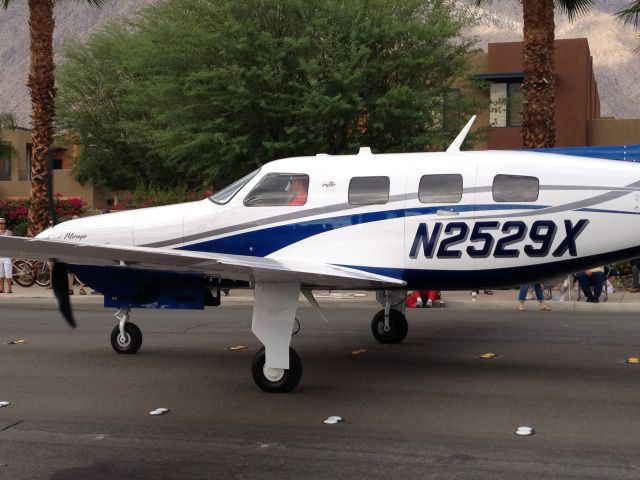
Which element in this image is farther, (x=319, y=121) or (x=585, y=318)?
(x=319, y=121)

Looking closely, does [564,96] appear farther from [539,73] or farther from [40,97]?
[40,97]

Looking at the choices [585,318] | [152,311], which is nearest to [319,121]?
[152,311]

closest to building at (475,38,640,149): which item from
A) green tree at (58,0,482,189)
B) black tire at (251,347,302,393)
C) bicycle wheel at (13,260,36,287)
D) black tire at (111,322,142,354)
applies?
green tree at (58,0,482,189)

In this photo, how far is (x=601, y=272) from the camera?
19.0 meters

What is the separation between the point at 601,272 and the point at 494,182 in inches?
378

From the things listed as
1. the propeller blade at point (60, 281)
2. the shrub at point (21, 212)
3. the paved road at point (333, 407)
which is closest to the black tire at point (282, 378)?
the paved road at point (333, 407)

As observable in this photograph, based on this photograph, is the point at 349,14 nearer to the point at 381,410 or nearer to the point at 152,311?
the point at 152,311

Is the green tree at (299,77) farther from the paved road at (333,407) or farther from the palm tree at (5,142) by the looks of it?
the palm tree at (5,142)

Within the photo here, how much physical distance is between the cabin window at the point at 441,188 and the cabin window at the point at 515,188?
1.39ft

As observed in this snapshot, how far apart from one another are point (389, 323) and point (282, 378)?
3757 mm

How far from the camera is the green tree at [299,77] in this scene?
24.7 metres

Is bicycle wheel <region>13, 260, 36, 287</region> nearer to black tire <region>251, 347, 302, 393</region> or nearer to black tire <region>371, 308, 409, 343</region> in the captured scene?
black tire <region>371, 308, 409, 343</region>

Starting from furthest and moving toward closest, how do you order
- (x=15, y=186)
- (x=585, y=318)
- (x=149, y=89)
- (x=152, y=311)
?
(x=15, y=186) < (x=149, y=89) < (x=152, y=311) < (x=585, y=318)

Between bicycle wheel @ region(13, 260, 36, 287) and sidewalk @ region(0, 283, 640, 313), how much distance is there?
1.64ft
